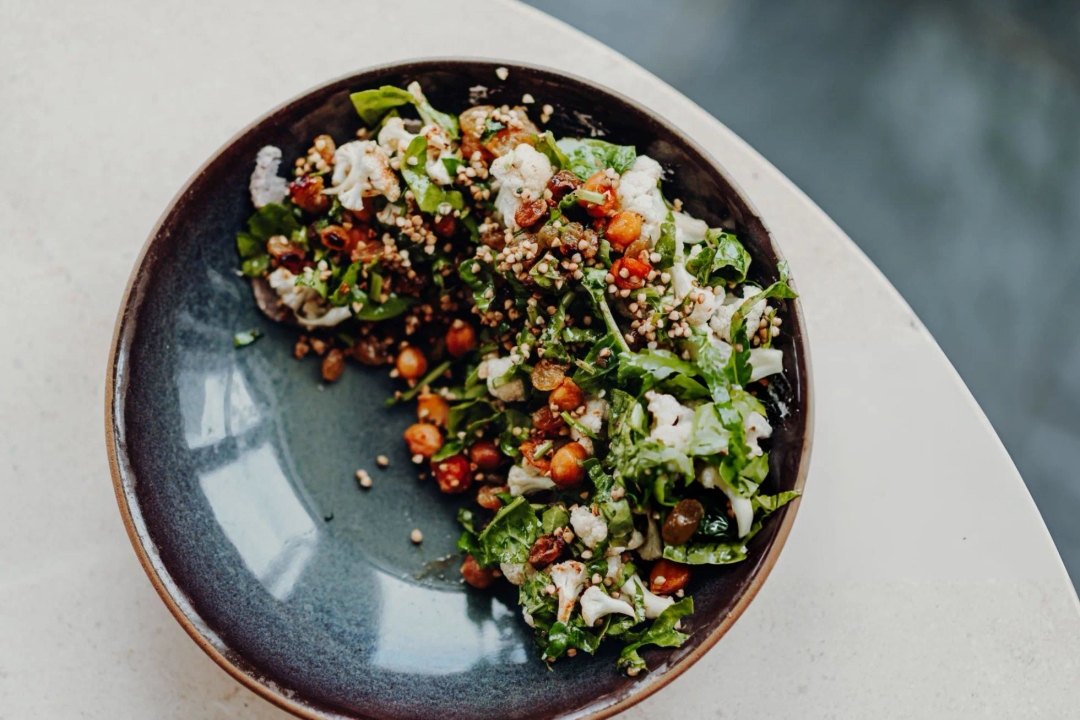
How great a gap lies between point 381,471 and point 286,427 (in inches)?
11.5

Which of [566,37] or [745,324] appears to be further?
[566,37]

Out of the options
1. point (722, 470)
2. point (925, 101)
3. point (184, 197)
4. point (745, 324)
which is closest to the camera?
point (722, 470)

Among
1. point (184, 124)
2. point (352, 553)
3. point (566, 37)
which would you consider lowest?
point (352, 553)

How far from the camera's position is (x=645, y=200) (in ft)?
6.61

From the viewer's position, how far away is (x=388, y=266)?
2.27 meters

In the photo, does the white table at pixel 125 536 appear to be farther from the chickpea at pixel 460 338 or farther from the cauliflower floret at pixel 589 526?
the chickpea at pixel 460 338

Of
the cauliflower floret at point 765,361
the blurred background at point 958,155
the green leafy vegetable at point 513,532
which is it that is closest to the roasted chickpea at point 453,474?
the green leafy vegetable at point 513,532

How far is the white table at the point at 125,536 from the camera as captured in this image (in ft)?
7.58

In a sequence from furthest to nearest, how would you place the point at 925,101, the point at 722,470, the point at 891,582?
1. the point at 925,101
2. the point at 891,582
3. the point at 722,470

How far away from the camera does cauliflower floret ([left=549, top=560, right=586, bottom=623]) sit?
200 cm

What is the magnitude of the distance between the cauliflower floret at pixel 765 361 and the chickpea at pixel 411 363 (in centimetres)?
92

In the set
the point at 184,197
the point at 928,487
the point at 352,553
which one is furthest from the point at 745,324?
the point at 184,197

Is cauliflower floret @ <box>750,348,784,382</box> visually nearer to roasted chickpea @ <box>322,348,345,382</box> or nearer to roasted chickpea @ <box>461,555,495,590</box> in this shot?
roasted chickpea @ <box>461,555,495,590</box>

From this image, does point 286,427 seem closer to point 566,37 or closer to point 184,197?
point 184,197
